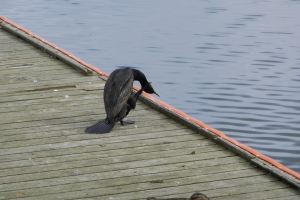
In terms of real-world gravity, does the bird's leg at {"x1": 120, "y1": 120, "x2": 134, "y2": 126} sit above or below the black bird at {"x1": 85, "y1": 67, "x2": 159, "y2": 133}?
below

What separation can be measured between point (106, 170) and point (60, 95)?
258 centimetres

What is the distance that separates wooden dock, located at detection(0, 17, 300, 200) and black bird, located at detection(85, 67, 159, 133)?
109mm

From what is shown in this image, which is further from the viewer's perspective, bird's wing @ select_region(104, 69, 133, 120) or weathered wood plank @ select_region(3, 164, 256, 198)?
bird's wing @ select_region(104, 69, 133, 120)

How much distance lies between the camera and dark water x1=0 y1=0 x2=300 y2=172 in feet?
40.7

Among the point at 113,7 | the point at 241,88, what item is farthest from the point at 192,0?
the point at 241,88

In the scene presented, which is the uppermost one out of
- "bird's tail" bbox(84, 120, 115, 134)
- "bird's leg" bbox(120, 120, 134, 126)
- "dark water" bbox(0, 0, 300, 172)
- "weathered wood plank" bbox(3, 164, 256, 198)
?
"weathered wood plank" bbox(3, 164, 256, 198)

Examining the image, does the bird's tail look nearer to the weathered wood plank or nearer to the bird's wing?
the bird's wing

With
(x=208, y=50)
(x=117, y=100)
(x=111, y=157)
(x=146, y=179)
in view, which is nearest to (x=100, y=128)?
(x=117, y=100)

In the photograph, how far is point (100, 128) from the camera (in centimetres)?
769

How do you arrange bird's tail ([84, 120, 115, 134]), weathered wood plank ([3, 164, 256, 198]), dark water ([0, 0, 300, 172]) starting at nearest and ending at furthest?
weathered wood plank ([3, 164, 256, 198])
bird's tail ([84, 120, 115, 134])
dark water ([0, 0, 300, 172])

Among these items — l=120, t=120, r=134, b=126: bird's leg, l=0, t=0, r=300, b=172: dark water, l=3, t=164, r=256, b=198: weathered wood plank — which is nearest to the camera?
l=3, t=164, r=256, b=198: weathered wood plank

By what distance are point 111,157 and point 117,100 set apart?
0.94 m

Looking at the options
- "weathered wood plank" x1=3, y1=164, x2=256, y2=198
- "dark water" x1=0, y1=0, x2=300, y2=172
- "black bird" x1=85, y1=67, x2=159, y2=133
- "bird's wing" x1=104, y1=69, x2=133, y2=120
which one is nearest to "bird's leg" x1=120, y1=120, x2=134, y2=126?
"black bird" x1=85, y1=67, x2=159, y2=133

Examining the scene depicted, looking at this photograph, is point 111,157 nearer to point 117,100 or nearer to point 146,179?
point 146,179
